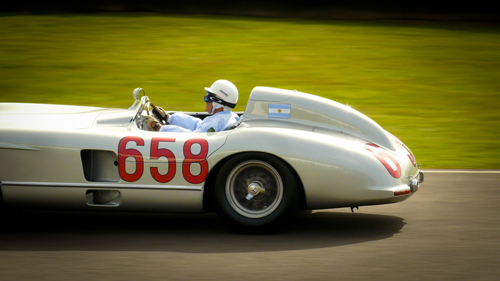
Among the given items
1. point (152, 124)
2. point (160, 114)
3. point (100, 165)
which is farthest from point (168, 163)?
point (160, 114)

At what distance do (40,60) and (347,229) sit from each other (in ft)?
32.7

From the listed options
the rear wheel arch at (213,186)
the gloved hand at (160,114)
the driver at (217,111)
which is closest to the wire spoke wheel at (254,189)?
the rear wheel arch at (213,186)

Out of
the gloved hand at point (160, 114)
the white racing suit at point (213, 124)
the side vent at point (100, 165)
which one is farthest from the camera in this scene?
the gloved hand at point (160, 114)

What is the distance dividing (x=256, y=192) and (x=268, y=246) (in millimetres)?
468

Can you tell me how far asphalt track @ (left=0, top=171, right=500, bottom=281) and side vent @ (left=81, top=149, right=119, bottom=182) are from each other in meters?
0.45

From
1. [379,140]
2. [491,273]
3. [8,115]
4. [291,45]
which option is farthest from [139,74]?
[491,273]

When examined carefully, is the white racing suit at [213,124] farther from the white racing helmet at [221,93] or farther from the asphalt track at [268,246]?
the asphalt track at [268,246]

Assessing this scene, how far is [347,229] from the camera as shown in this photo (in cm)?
537

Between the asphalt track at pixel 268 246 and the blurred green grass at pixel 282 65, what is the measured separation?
2.96m

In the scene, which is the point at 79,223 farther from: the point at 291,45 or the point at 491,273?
the point at 291,45

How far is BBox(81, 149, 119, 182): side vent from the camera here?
512cm

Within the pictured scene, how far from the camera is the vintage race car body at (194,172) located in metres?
5.02

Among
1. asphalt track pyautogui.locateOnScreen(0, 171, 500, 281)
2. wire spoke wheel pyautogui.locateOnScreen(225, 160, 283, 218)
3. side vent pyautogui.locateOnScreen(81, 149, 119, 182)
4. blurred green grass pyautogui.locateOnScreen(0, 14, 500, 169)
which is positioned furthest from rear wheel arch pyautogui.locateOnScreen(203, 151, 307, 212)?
blurred green grass pyautogui.locateOnScreen(0, 14, 500, 169)

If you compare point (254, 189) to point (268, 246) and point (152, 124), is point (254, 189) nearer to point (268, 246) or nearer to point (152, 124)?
point (268, 246)
